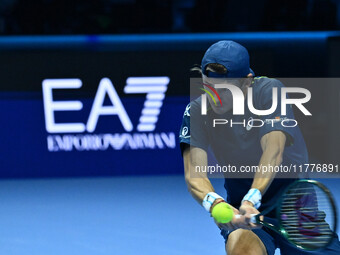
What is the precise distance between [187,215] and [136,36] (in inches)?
140

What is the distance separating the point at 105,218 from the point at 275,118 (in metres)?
3.35

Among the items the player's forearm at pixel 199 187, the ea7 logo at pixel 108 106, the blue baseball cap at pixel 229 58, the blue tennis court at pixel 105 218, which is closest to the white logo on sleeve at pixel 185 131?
the player's forearm at pixel 199 187

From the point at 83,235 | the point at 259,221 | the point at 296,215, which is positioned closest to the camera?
the point at 259,221

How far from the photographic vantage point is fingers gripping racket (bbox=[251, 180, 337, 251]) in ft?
10.5

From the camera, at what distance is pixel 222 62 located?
10.4ft

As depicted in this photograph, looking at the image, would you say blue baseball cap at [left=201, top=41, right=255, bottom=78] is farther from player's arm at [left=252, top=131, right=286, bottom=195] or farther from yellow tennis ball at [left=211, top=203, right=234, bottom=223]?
yellow tennis ball at [left=211, top=203, right=234, bottom=223]

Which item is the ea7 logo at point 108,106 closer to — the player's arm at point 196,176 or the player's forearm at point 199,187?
the player's arm at point 196,176

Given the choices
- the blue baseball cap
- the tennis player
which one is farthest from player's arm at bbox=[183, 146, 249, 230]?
the blue baseball cap

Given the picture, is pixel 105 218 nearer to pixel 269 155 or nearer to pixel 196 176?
pixel 196 176

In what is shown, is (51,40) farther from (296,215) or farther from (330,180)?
(296,215)

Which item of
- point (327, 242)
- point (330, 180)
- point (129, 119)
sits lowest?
point (330, 180)

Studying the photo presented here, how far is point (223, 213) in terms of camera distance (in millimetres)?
3072

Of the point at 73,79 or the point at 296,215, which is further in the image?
the point at 73,79

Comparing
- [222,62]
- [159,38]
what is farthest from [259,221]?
[159,38]
